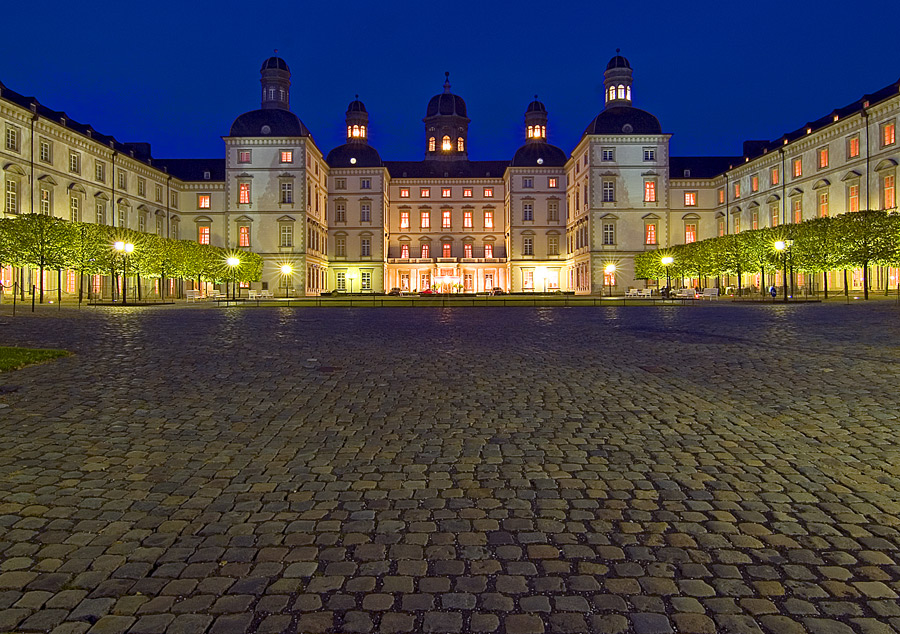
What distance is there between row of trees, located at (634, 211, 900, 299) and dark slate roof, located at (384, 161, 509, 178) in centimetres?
3868

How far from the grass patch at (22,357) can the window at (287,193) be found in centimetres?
5440

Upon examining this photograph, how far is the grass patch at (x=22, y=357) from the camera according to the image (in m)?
8.79

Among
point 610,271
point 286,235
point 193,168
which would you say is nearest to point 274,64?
point 193,168

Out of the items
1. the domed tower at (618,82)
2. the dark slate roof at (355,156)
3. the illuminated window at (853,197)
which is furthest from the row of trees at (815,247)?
the dark slate roof at (355,156)

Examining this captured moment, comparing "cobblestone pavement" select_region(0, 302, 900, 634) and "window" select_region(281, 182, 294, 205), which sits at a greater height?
"window" select_region(281, 182, 294, 205)

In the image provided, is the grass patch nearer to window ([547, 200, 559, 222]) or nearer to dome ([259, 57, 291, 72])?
dome ([259, 57, 291, 72])

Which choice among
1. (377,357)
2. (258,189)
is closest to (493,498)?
(377,357)

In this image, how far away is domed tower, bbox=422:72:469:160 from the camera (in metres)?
91.6

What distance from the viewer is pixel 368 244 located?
75562 millimetres

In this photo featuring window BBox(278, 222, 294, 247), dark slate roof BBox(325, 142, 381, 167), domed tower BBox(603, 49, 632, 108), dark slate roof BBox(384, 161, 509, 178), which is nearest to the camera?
window BBox(278, 222, 294, 247)

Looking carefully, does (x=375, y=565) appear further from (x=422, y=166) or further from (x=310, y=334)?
(x=422, y=166)

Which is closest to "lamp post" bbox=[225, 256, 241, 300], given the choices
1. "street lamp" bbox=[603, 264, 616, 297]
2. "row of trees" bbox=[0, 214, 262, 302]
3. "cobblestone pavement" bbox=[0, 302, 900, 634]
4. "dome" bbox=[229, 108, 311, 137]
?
"row of trees" bbox=[0, 214, 262, 302]

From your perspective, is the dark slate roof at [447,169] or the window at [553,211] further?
the dark slate roof at [447,169]

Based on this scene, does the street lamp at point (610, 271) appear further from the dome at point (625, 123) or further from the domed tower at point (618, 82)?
the domed tower at point (618, 82)
